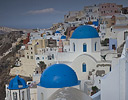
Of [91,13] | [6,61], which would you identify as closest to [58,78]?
[6,61]

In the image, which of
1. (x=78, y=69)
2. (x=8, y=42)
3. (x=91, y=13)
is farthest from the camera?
(x=91, y=13)

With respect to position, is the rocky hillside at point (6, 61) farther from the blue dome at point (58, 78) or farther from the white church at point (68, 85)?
the blue dome at point (58, 78)

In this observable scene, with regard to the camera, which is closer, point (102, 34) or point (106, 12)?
point (102, 34)

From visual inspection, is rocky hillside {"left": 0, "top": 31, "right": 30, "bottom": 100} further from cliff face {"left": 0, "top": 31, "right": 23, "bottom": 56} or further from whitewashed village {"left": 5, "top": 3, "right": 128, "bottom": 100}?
whitewashed village {"left": 5, "top": 3, "right": 128, "bottom": 100}

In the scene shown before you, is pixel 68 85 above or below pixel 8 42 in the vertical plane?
below

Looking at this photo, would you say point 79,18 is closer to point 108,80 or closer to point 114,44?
point 114,44

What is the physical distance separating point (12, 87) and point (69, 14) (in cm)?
4295

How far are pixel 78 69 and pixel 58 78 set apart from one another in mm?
7569

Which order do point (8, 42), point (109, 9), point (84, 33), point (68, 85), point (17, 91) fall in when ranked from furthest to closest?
point (8, 42) → point (109, 9) → point (84, 33) → point (68, 85) → point (17, 91)

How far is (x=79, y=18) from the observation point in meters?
43.7

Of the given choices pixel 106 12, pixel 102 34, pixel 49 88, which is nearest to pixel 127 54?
pixel 49 88

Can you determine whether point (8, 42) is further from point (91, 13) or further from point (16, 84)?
point (16, 84)

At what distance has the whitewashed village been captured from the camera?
6.99 meters

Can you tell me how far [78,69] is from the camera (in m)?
15.9
